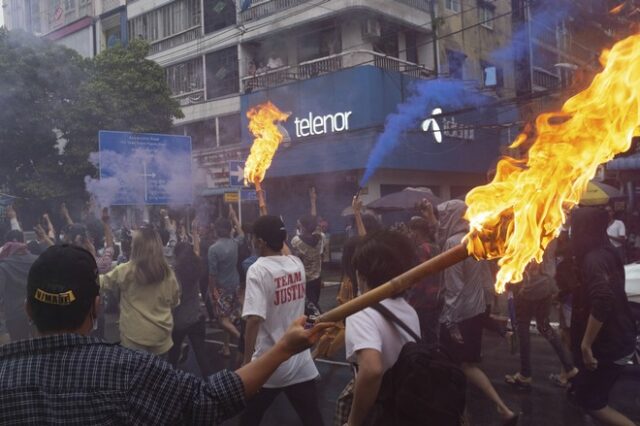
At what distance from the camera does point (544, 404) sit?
5461mm

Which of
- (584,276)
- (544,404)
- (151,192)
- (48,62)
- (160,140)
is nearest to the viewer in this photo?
(584,276)

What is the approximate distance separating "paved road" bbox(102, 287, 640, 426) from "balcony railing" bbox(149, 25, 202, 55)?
1968 cm

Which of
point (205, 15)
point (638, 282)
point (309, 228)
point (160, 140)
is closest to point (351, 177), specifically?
point (160, 140)

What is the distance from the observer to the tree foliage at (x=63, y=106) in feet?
56.2

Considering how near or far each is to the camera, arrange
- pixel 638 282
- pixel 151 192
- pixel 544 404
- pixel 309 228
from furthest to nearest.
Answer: pixel 151 192 < pixel 309 228 < pixel 638 282 < pixel 544 404

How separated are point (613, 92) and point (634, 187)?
1583 centimetres

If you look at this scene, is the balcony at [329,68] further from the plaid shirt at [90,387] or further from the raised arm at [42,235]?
the plaid shirt at [90,387]

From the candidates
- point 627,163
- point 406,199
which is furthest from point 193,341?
point 627,163

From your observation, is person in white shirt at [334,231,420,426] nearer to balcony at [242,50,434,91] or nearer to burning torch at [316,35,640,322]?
burning torch at [316,35,640,322]

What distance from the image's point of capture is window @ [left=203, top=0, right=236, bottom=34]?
22984 millimetres

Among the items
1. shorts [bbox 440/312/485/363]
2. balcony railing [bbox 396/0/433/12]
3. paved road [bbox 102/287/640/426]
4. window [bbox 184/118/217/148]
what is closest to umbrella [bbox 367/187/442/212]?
paved road [bbox 102/287/640/426]

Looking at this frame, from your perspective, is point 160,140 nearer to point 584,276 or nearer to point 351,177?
point 351,177

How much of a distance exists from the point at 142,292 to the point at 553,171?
11.4 feet

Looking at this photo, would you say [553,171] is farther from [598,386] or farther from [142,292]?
[142,292]
